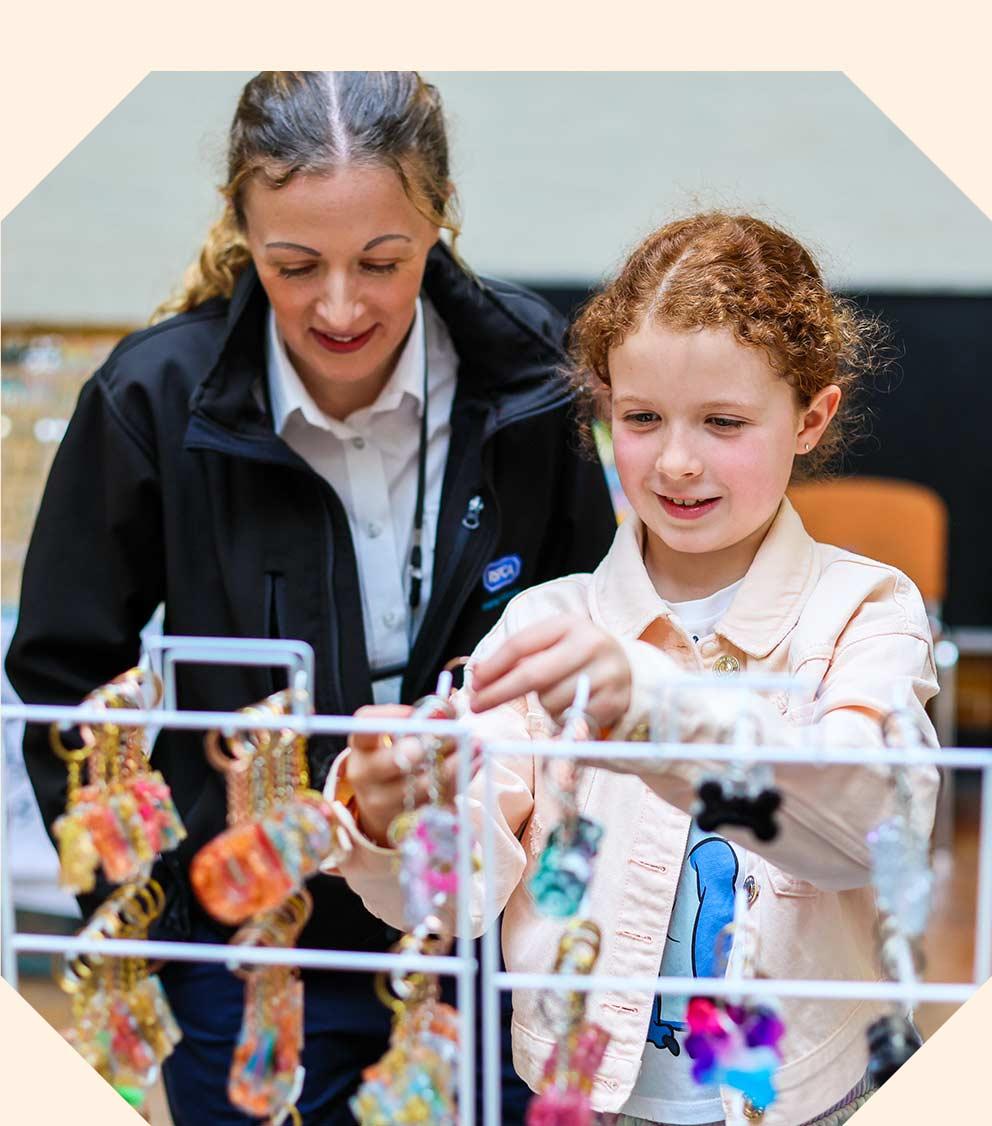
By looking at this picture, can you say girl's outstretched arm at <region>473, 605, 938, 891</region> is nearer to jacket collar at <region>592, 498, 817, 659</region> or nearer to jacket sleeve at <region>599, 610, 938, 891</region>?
jacket sleeve at <region>599, 610, 938, 891</region>

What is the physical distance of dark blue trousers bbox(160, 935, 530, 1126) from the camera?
1.65m

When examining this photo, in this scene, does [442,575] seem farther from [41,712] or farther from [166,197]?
[166,197]

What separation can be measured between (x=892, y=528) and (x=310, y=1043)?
2.87 m

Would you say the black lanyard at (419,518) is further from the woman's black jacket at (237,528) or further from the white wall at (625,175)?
the white wall at (625,175)

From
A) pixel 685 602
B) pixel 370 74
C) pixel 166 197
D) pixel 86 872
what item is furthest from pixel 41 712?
pixel 166 197

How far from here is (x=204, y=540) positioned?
5.61ft

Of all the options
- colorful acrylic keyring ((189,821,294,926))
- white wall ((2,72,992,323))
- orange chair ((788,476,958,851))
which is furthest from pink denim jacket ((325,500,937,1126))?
white wall ((2,72,992,323))

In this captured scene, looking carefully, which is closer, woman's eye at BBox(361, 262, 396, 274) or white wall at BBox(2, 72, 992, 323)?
woman's eye at BBox(361, 262, 396, 274)

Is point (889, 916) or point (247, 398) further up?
point (247, 398)

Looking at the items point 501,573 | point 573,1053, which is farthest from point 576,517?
point 573,1053

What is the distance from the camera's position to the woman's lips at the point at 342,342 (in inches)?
62.8

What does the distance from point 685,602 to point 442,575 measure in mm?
391

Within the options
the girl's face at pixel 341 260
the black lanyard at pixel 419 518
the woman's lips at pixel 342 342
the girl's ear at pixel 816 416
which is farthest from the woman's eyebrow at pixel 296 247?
the girl's ear at pixel 816 416

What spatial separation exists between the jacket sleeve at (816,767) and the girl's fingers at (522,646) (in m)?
0.06
